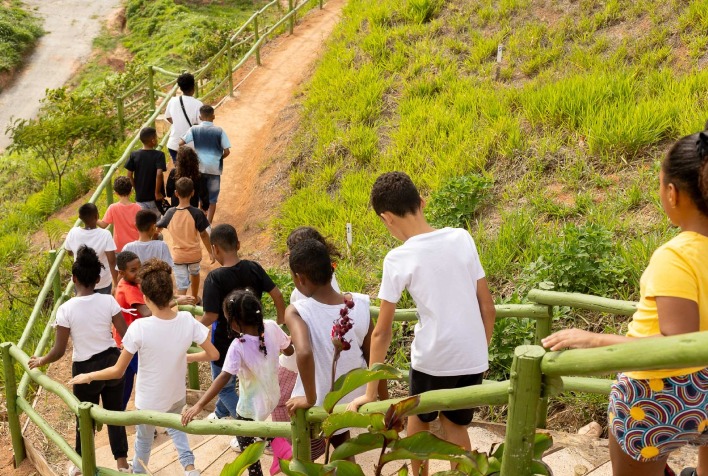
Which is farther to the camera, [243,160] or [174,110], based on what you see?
[243,160]

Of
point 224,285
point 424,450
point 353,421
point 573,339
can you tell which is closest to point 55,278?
point 224,285

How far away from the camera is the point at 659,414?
2.28 m

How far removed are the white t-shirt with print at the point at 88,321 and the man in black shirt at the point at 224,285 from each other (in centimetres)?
53

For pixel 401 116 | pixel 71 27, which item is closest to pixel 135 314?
pixel 401 116

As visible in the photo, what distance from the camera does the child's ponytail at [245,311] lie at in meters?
3.71

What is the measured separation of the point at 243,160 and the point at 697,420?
368 inches

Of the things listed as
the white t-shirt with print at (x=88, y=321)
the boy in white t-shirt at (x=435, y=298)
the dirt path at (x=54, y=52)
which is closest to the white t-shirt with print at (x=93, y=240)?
the white t-shirt with print at (x=88, y=321)

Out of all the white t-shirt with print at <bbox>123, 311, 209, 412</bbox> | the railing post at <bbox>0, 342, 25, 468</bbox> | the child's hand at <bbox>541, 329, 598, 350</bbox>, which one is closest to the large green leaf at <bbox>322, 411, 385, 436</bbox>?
the child's hand at <bbox>541, 329, 598, 350</bbox>

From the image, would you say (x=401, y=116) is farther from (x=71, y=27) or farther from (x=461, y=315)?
(x=71, y=27)

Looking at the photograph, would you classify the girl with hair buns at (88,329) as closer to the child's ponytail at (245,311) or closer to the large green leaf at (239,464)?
the child's ponytail at (245,311)

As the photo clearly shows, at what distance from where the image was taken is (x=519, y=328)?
5059 millimetres

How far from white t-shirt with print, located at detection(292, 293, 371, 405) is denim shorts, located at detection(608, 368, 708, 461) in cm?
126

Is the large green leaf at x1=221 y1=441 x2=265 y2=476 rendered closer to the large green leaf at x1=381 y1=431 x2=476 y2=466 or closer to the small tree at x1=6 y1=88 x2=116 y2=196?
the large green leaf at x1=381 y1=431 x2=476 y2=466

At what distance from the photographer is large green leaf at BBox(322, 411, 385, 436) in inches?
92.0
